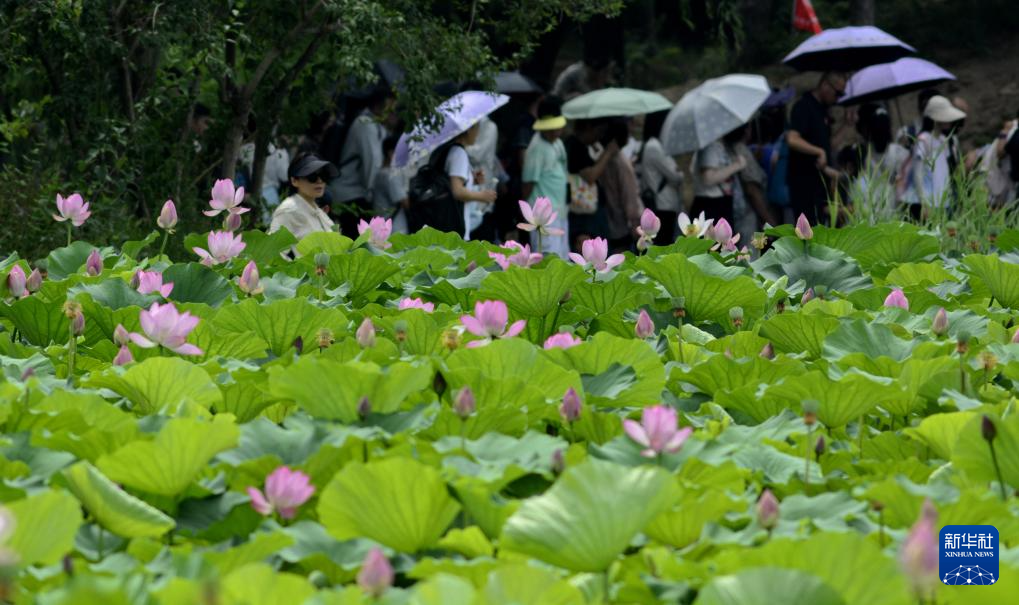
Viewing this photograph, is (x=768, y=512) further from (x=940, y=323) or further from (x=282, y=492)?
(x=940, y=323)

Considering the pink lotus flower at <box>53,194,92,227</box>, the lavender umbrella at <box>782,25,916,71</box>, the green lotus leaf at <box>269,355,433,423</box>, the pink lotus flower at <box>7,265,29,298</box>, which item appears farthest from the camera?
the lavender umbrella at <box>782,25,916,71</box>

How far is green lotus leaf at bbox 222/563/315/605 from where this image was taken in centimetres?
154

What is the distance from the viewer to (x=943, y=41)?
26.1 meters

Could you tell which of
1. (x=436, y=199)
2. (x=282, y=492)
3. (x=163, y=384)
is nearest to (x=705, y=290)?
(x=163, y=384)

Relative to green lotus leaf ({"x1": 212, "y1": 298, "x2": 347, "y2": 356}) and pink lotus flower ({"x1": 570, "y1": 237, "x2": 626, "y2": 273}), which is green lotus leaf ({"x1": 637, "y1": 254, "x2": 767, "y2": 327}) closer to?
pink lotus flower ({"x1": 570, "y1": 237, "x2": 626, "y2": 273})

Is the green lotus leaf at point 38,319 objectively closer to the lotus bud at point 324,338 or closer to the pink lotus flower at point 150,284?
the pink lotus flower at point 150,284

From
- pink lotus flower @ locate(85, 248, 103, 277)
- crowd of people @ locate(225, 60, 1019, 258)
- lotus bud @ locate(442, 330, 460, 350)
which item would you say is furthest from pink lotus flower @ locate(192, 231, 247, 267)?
crowd of people @ locate(225, 60, 1019, 258)

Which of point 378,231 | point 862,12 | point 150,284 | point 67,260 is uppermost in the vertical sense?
point 150,284

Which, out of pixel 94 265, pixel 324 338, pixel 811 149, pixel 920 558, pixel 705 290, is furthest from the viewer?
pixel 811 149

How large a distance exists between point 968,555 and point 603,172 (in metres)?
9.47

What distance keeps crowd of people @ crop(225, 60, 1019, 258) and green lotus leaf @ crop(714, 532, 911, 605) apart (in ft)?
25.0

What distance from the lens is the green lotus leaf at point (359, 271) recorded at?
3.97 meters

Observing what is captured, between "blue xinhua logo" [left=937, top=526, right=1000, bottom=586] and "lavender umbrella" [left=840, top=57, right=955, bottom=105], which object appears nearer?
"blue xinhua logo" [left=937, top=526, right=1000, bottom=586]

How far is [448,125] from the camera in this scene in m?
9.43
